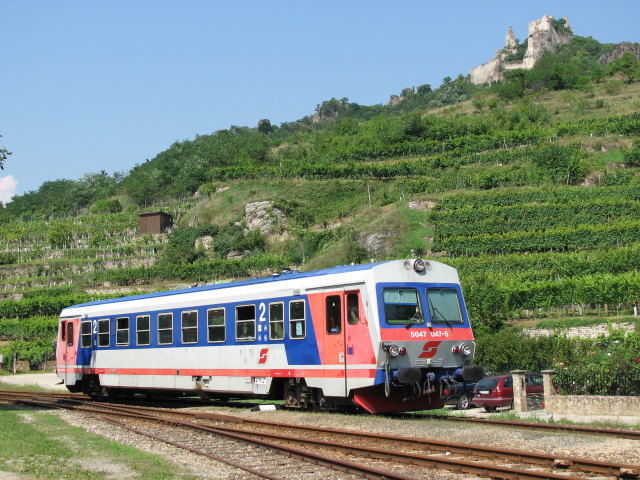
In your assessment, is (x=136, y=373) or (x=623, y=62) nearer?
(x=136, y=373)

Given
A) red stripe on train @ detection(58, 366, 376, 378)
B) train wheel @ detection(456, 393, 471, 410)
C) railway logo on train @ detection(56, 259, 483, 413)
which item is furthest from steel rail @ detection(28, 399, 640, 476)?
train wheel @ detection(456, 393, 471, 410)

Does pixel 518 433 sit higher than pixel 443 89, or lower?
lower

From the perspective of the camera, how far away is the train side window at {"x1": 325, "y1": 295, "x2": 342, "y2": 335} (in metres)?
16.6

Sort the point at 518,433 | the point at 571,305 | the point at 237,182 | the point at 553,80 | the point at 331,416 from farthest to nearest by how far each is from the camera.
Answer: the point at 553,80
the point at 237,182
the point at 571,305
the point at 331,416
the point at 518,433

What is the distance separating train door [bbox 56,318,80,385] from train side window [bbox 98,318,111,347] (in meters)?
1.64

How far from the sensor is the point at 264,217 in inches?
3334

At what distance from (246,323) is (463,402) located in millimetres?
9200

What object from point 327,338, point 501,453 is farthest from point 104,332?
point 501,453

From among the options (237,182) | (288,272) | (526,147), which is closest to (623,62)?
(526,147)

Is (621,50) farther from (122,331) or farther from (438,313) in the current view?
(438,313)

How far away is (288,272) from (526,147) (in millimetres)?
71439

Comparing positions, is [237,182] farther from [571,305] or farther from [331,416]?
[331,416]

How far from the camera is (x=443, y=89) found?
627 ft

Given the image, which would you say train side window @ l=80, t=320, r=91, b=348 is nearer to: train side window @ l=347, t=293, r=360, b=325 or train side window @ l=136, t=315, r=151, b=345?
train side window @ l=136, t=315, r=151, b=345
